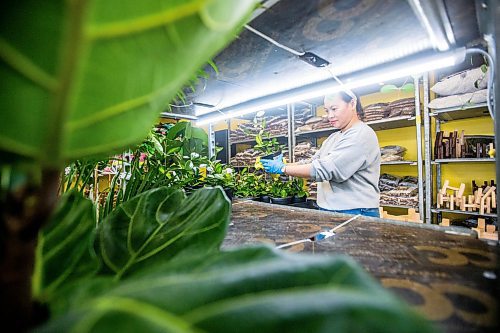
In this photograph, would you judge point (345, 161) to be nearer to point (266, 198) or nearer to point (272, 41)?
point (272, 41)

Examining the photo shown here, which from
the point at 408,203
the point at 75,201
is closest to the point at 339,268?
the point at 75,201

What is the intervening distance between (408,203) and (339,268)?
3077 mm

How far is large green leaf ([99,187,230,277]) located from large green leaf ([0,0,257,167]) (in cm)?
16

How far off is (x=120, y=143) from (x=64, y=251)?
143 millimetres

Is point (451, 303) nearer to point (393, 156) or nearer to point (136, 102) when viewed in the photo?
point (136, 102)

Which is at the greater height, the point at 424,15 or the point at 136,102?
the point at 424,15

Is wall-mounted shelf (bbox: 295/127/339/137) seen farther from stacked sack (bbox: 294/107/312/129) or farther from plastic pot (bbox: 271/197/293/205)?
plastic pot (bbox: 271/197/293/205)

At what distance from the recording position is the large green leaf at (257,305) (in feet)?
0.36

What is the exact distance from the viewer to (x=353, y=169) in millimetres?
1675

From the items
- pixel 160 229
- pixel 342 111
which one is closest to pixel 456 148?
pixel 342 111

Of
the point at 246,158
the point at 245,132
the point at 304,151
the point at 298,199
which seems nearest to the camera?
the point at 298,199

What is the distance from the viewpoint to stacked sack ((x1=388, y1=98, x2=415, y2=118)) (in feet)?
8.85

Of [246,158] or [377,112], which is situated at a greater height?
[377,112]

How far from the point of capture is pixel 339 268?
14 centimetres
